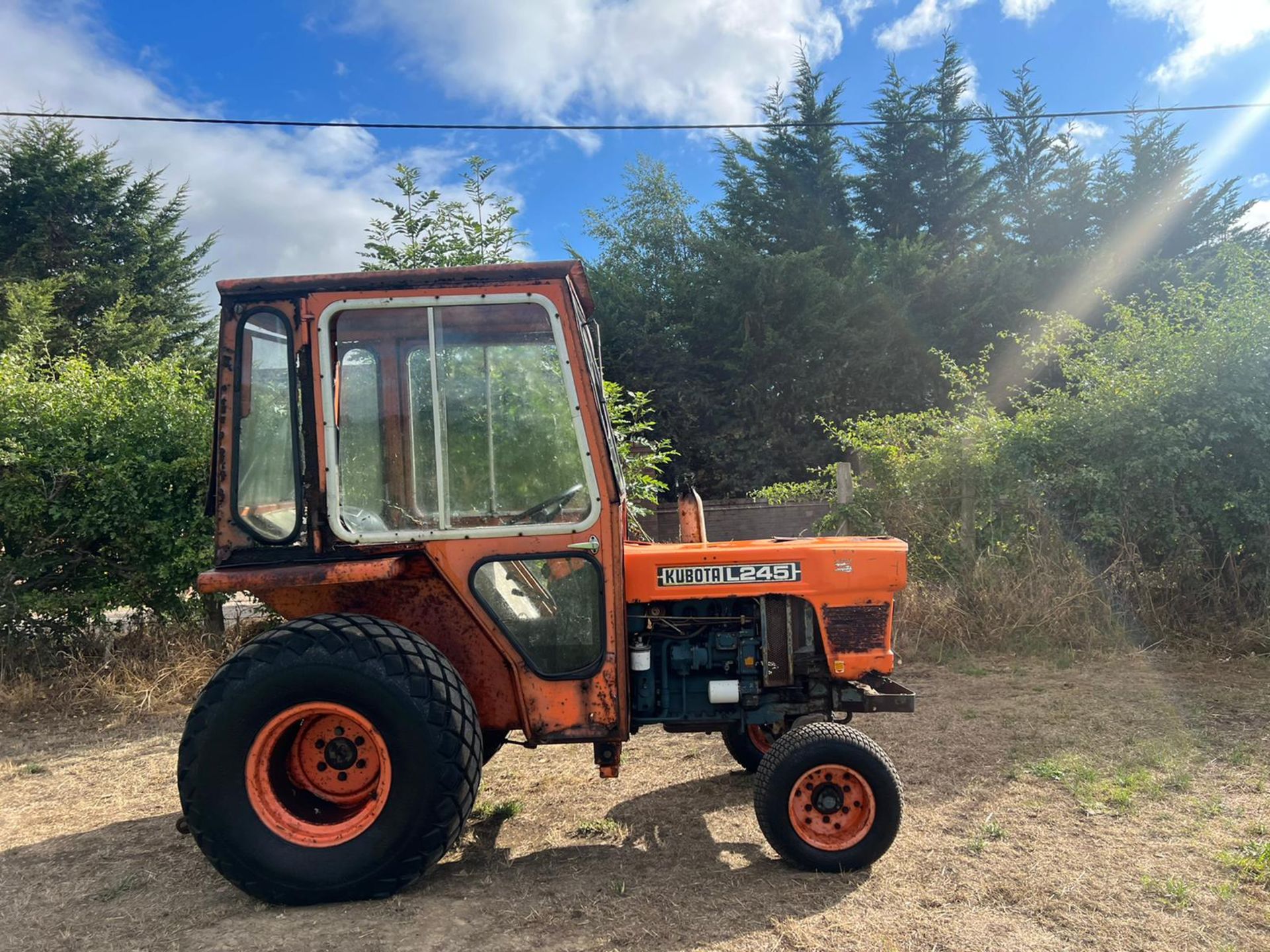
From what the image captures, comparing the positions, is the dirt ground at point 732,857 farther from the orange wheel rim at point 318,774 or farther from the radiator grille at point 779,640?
the radiator grille at point 779,640

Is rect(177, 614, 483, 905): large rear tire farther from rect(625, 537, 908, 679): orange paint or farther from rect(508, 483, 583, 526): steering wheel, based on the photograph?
rect(625, 537, 908, 679): orange paint

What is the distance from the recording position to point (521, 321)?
3443 mm

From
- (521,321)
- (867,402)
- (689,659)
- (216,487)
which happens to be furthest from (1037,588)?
(867,402)

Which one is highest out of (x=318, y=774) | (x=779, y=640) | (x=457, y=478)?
(x=457, y=478)

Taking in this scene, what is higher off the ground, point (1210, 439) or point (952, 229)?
point (952, 229)

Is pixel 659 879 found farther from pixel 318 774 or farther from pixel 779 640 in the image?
pixel 318 774

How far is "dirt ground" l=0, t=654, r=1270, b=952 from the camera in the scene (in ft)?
9.61

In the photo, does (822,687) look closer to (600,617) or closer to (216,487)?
(600,617)

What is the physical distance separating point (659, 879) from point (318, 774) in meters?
1.36

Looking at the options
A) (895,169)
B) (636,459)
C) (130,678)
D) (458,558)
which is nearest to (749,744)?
(458,558)

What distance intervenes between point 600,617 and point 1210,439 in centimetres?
606

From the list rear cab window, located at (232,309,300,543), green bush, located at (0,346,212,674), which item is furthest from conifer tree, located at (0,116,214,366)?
rear cab window, located at (232,309,300,543)

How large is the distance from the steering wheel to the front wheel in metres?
1.26

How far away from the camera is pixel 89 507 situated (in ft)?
21.4
